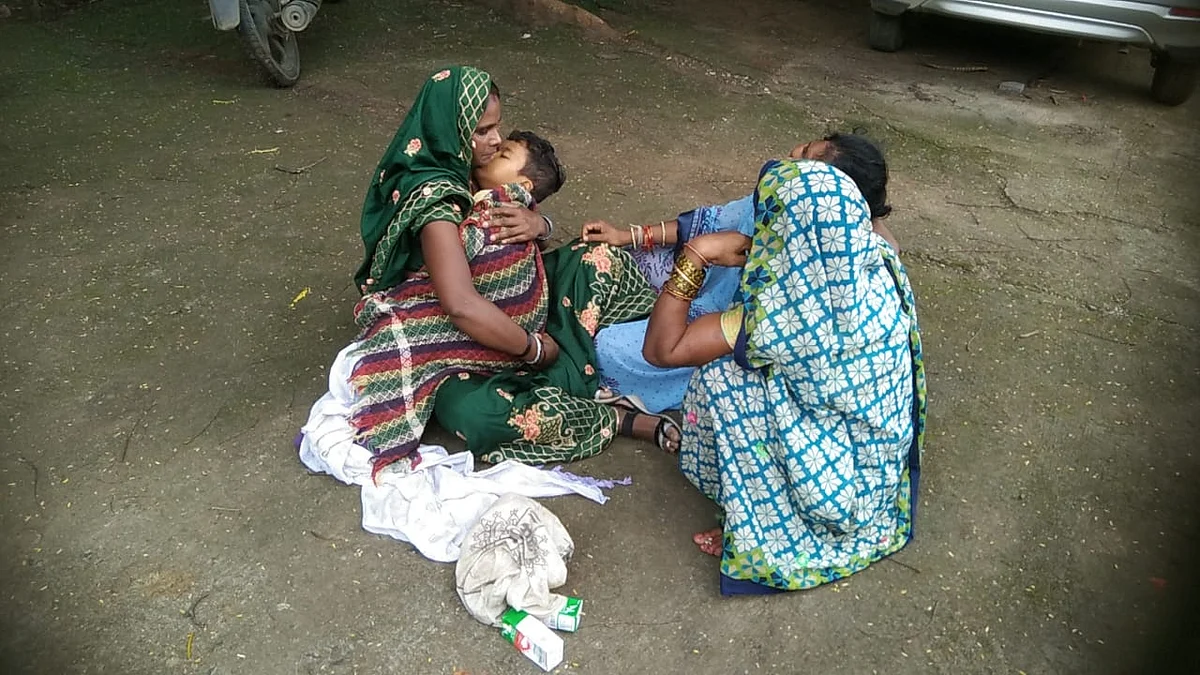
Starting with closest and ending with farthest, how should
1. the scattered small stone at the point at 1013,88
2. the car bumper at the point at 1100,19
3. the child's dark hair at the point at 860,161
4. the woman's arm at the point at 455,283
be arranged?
the child's dark hair at the point at 860,161
the woman's arm at the point at 455,283
the car bumper at the point at 1100,19
the scattered small stone at the point at 1013,88

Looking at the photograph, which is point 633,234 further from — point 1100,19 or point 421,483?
point 1100,19

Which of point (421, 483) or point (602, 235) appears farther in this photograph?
point (602, 235)

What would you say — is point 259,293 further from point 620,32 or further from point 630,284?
point 620,32

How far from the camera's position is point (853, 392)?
85.0 inches

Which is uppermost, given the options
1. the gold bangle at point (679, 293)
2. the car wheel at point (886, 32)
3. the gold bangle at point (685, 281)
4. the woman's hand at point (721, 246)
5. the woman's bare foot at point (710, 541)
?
the woman's hand at point (721, 246)

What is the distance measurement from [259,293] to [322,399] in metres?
0.91

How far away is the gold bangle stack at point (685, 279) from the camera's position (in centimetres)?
225

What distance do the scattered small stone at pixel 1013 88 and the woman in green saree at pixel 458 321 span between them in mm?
3998

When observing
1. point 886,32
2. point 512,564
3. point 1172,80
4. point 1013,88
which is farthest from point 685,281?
point 886,32

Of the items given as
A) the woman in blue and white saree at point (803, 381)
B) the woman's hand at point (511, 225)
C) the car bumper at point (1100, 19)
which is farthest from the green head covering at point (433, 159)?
the car bumper at point (1100, 19)

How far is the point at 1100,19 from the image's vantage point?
17.4ft

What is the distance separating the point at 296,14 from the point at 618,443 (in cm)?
365

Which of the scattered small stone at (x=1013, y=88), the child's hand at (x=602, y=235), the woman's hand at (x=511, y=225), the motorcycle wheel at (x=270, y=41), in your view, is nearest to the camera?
the woman's hand at (x=511, y=225)

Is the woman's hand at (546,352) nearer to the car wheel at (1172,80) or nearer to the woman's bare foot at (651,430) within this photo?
the woman's bare foot at (651,430)
